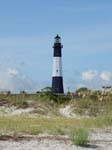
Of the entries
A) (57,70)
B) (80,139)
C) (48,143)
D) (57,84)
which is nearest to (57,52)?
(57,70)

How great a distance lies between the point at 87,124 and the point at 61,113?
11.0 m

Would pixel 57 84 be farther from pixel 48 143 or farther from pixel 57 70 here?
pixel 48 143

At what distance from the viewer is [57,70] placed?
2437 inches

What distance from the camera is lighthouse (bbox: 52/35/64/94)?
194ft

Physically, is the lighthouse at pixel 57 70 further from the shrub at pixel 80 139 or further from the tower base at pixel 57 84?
the shrub at pixel 80 139

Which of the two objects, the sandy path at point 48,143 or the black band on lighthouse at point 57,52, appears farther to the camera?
the black band on lighthouse at point 57,52

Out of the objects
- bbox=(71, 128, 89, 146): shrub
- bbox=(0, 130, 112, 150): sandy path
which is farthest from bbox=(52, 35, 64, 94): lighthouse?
bbox=(71, 128, 89, 146): shrub

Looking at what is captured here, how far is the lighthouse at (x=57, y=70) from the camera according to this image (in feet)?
194

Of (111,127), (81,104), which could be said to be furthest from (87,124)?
(81,104)

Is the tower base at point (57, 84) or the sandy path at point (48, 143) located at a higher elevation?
the tower base at point (57, 84)

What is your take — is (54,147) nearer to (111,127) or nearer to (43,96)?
(111,127)

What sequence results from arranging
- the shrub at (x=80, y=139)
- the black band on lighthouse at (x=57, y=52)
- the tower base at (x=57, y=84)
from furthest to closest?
the black band on lighthouse at (x=57, y=52) → the tower base at (x=57, y=84) → the shrub at (x=80, y=139)

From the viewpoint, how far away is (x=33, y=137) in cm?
2222

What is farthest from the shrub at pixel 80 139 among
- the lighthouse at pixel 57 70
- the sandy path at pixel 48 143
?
the lighthouse at pixel 57 70
